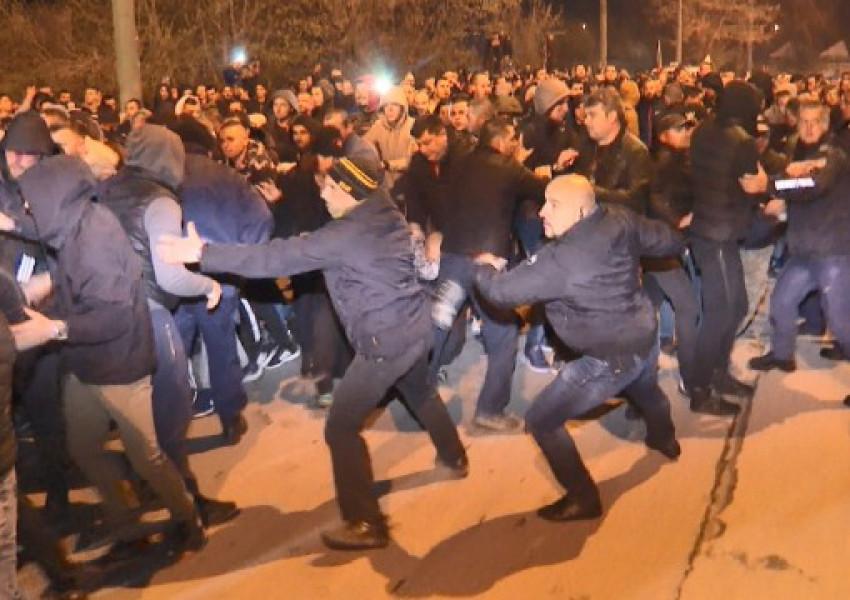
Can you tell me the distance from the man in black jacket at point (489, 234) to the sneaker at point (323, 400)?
95 centimetres

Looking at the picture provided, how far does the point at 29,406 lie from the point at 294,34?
2496cm

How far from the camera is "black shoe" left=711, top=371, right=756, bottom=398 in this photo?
22.7 ft

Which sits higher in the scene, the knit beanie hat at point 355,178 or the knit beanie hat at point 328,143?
the knit beanie hat at point 355,178

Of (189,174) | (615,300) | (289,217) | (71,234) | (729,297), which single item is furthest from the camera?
(289,217)

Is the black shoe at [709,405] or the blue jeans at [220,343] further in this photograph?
the black shoe at [709,405]

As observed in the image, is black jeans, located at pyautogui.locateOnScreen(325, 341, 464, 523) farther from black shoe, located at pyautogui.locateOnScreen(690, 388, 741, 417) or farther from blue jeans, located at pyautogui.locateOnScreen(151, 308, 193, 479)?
black shoe, located at pyautogui.locateOnScreen(690, 388, 741, 417)

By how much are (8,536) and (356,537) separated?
1.80 m

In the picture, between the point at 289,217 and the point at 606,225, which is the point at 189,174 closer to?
the point at 289,217

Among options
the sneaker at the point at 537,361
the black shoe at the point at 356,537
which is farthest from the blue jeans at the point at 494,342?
the black shoe at the point at 356,537

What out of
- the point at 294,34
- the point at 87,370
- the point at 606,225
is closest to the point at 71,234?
the point at 87,370

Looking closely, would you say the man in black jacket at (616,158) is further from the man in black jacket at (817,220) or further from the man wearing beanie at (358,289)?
the man wearing beanie at (358,289)

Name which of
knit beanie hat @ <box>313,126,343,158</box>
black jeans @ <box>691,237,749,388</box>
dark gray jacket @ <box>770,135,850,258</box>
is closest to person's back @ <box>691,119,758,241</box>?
black jeans @ <box>691,237,749,388</box>

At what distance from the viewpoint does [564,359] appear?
7.77 metres

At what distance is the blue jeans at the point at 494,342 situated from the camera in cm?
653
